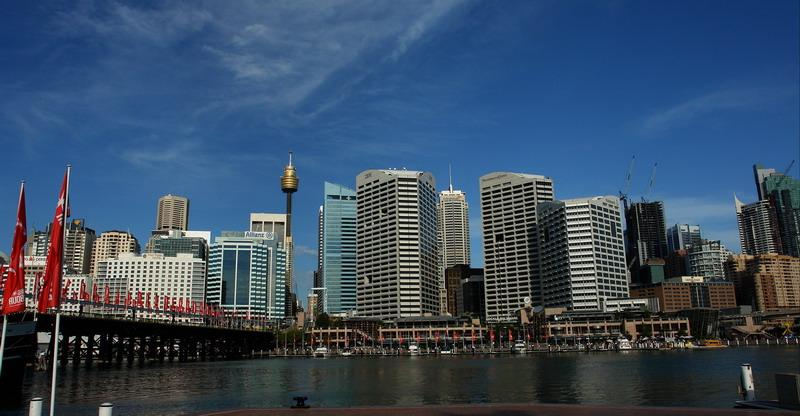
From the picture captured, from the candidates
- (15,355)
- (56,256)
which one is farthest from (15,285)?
(15,355)

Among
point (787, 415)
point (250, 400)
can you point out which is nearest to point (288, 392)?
point (250, 400)

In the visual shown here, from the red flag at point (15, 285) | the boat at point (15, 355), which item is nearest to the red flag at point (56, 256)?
the red flag at point (15, 285)

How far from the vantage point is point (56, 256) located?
32000mm

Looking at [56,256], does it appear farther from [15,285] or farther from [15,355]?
[15,355]

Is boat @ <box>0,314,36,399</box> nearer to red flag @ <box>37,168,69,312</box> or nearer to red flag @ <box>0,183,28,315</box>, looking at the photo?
red flag @ <box>0,183,28,315</box>

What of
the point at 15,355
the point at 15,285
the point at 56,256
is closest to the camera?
the point at 56,256

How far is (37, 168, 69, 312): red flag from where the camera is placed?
3200cm

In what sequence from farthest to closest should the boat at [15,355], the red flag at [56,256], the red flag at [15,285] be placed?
the boat at [15,355] → the red flag at [15,285] → the red flag at [56,256]

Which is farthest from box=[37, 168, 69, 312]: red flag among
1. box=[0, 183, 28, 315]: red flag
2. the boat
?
the boat

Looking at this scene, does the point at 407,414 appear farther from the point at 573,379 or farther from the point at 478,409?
the point at 573,379

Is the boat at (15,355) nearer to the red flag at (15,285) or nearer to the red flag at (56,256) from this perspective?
the red flag at (15,285)

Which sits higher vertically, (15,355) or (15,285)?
(15,285)

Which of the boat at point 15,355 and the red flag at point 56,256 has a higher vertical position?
the red flag at point 56,256

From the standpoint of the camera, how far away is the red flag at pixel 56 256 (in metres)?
32.0
